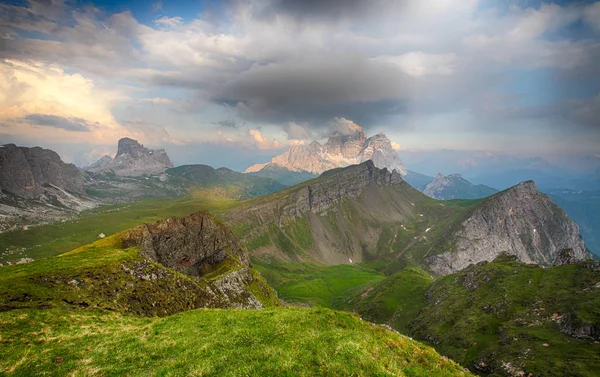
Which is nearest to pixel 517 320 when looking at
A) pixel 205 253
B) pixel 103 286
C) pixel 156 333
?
pixel 205 253

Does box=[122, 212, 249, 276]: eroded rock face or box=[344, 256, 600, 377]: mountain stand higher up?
box=[122, 212, 249, 276]: eroded rock face

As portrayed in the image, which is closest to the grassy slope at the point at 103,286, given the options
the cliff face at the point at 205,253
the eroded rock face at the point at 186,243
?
the cliff face at the point at 205,253

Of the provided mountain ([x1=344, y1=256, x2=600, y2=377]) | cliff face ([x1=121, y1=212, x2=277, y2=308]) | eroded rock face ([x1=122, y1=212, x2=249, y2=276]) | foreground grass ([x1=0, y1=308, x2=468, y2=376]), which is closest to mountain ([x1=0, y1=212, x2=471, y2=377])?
foreground grass ([x1=0, y1=308, x2=468, y2=376])

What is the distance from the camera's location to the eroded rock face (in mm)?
69438

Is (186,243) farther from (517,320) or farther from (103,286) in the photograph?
(517,320)

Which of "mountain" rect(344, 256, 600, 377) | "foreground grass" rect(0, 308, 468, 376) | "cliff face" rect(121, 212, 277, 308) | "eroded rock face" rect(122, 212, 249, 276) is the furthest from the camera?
"mountain" rect(344, 256, 600, 377)

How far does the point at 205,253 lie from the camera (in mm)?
81688

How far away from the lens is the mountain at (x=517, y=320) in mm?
75250

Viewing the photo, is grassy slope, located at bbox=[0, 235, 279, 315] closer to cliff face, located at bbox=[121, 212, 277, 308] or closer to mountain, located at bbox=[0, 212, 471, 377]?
mountain, located at bbox=[0, 212, 471, 377]

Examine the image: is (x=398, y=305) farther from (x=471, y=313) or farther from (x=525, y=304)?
(x=525, y=304)

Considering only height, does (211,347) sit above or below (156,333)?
above

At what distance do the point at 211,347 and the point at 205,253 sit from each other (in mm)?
65212

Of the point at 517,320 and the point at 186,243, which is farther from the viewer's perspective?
the point at 517,320

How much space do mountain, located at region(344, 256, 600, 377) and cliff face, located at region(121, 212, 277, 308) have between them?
7033 cm
